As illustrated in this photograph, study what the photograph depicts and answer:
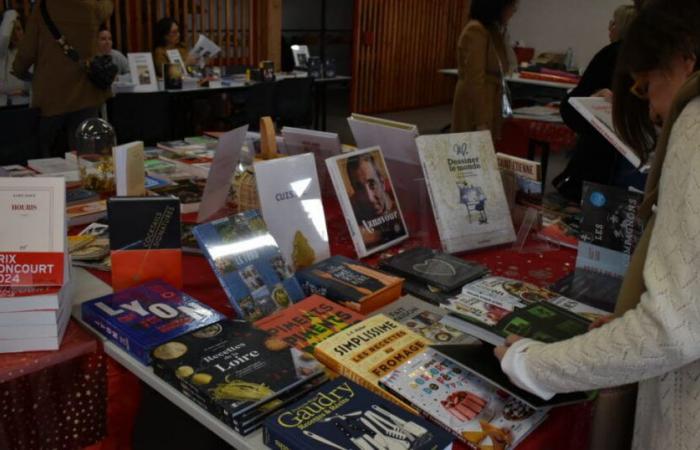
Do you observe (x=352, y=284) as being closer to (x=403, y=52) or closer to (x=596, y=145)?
(x=596, y=145)

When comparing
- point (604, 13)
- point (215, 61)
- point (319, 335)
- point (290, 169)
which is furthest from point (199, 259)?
point (604, 13)

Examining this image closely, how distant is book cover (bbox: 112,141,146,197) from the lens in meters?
1.70

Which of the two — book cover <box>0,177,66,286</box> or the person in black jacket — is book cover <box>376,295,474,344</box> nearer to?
book cover <box>0,177,66,286</box>

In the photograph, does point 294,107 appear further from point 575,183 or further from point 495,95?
point 575,183

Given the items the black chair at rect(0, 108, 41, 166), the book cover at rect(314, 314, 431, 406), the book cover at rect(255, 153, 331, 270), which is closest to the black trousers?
the black chair at rect(0, 108, 41, 166)

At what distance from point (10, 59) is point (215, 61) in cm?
319

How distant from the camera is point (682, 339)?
0.80 metres

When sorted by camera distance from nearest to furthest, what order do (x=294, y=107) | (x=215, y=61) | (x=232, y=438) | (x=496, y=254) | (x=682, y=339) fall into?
(x=682, y=339) < (x=232, y=438) < (x=496, y=254) < (x=294, y=107) < (x=215, y=61)

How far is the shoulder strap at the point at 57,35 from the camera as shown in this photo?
142 inches

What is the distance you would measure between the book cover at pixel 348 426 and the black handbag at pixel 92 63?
3363 mm

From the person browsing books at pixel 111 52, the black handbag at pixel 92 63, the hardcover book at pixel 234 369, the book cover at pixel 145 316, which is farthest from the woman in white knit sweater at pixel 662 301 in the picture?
the person browsing books at pixel 111 52

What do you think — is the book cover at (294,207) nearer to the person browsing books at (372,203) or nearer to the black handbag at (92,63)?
the person browsing books at (372,203)

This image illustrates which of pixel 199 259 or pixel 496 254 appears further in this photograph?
pixel 496 254

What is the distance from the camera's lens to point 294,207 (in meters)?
1.64
